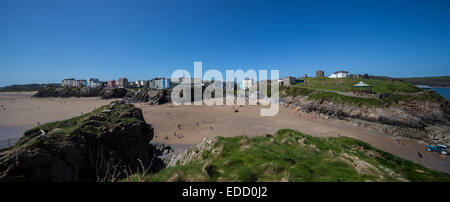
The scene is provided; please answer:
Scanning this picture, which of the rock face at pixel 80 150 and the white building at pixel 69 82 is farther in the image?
the white building at pixel 69 82

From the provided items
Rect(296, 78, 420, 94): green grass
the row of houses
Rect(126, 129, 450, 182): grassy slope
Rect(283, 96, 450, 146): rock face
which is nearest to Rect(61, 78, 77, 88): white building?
the row of houses

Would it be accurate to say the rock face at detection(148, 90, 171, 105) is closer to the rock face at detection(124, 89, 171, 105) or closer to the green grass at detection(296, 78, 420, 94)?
the rock face at detection(124, 89, 171, 105)

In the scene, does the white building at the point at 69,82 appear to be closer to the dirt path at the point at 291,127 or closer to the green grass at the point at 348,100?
the dirt path at the point at 291,127

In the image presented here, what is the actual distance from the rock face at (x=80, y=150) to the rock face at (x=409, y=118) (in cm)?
3780

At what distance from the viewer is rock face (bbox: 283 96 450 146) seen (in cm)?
2519

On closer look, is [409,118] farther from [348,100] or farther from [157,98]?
[157,98]

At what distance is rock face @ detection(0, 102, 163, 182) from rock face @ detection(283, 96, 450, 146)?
37.8 meters

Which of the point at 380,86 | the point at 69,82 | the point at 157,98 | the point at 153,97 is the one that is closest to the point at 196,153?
the point at 157,98

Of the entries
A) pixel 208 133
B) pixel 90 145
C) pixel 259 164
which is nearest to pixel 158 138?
pixel 208 133

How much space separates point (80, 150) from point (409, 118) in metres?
47.0

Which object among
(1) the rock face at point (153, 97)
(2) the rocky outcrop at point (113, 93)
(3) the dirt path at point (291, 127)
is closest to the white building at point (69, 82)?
(2) the rocky outcrop at point (113, 93)

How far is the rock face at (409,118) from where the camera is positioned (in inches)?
992

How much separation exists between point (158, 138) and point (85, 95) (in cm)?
9790
